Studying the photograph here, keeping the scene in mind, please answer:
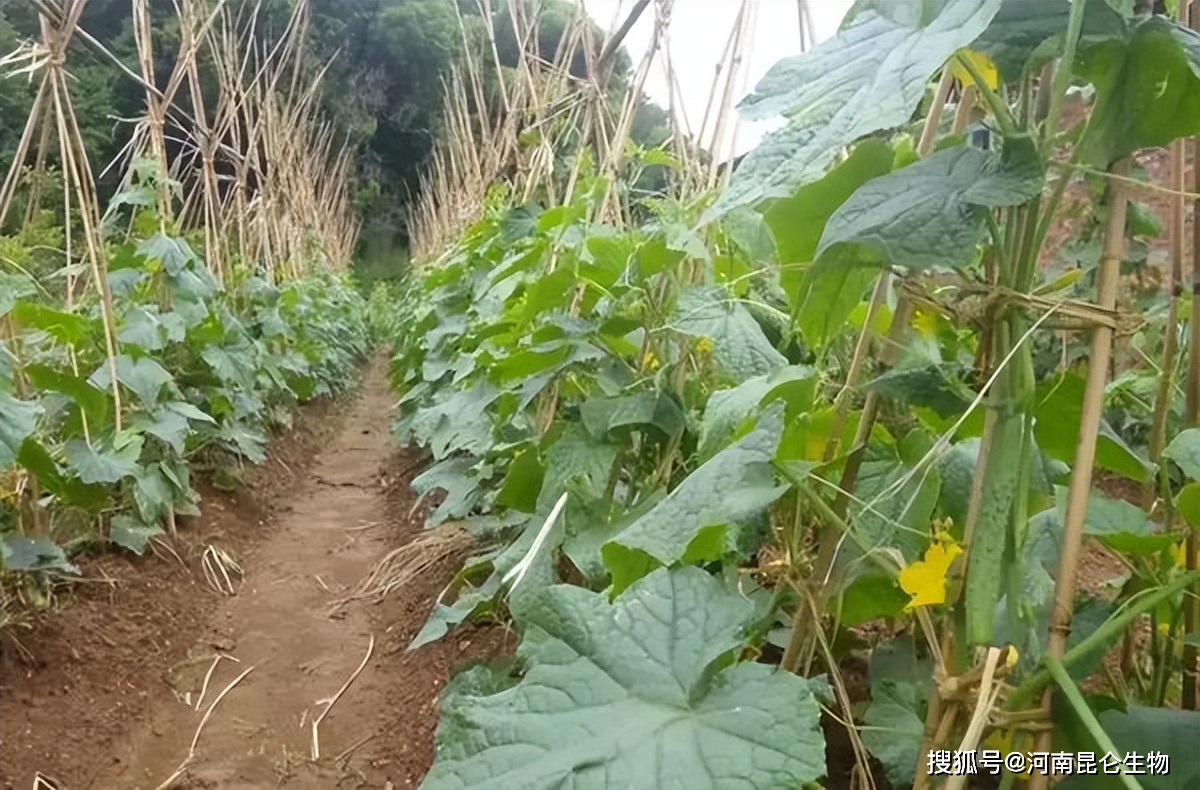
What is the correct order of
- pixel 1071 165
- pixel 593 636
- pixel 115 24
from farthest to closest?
pixel 115 24
pixel 593 636
pixel 1071 165

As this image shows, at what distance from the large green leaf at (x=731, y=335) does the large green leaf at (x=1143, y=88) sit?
0.47 m

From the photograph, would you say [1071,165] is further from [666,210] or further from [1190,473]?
[666,210]

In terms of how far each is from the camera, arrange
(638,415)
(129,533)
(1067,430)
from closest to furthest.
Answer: (1067,430) → (638,415) → (129,533)

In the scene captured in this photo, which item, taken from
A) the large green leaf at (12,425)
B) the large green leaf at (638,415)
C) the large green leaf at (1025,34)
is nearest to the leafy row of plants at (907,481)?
the large green leaf at (1025,34)

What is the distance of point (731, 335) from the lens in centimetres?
111

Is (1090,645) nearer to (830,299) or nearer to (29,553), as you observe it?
(830,299)

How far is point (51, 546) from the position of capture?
6.15 feet

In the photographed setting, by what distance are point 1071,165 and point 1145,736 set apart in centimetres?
39

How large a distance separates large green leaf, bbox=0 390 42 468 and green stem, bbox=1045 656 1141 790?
1386 mm

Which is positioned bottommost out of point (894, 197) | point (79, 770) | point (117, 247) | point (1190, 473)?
point (79, 770)

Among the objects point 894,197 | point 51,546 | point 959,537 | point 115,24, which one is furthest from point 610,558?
point 115,24

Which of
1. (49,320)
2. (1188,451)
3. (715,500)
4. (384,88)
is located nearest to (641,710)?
(715,500)

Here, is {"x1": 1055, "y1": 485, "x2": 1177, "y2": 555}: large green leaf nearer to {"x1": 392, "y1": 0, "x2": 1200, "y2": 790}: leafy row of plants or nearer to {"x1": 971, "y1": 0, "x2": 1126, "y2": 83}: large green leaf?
{"x1": 392, "y1": 0, "x2": 1200, "y2": 790}: leafy row of plants

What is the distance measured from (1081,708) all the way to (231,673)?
197 cm
